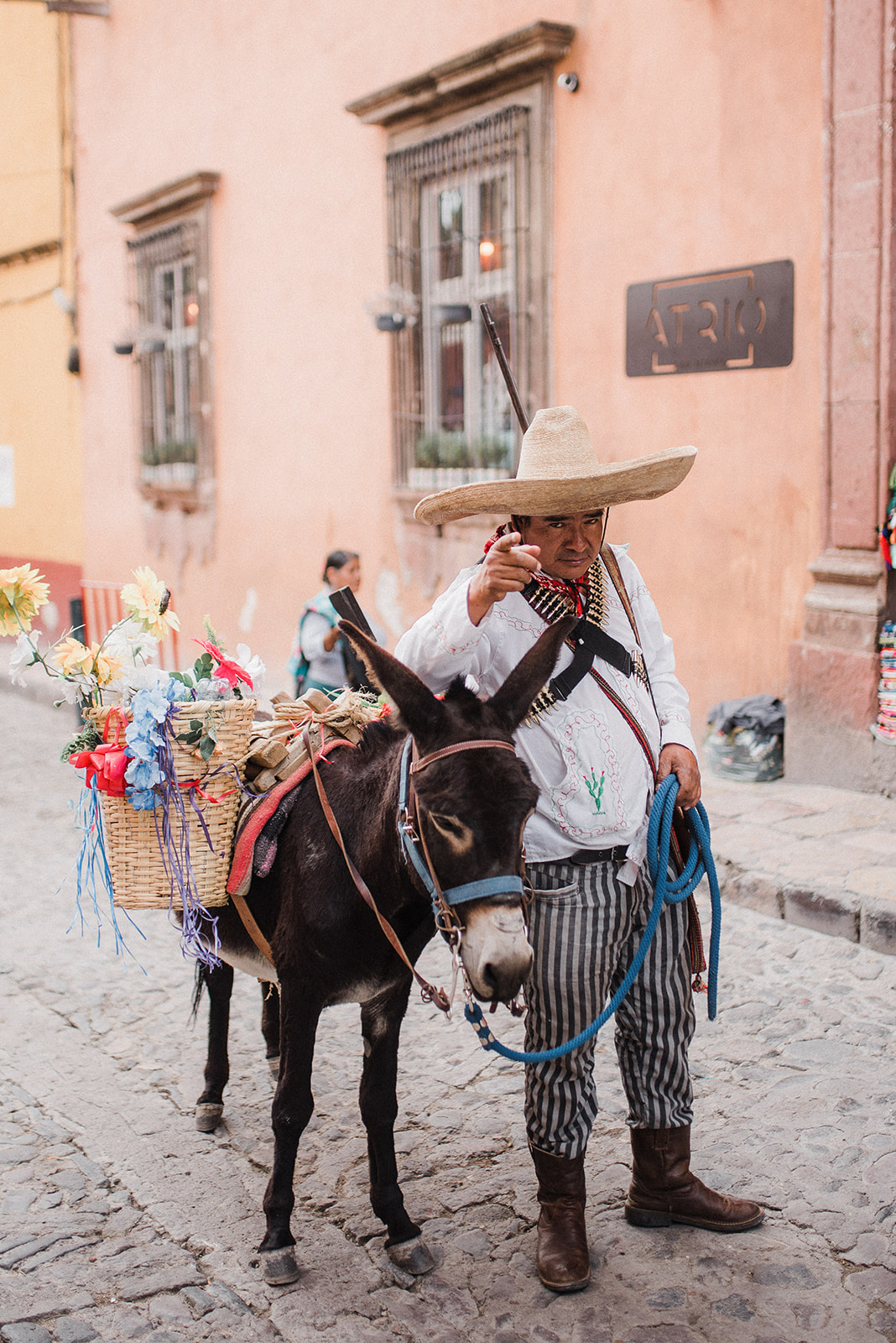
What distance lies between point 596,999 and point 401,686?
87 cm

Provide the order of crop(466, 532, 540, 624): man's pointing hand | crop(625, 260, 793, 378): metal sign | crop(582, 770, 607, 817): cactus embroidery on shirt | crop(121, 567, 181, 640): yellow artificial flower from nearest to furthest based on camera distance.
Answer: crop(466, 532, 540, 624): man's pointing hand
crop(582, 770, 607, 817): cactus embroidery on shirt
crop(121, 567, 181, 640): yellow artificial flower
crop(625, 260, 793, 378): metal sign

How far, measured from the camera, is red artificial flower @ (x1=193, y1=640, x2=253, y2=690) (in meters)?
2.98

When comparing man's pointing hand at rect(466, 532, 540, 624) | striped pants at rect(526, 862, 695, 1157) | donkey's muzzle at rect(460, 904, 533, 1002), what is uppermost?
man's pointing hand at rect(466, 532, 540, 624)

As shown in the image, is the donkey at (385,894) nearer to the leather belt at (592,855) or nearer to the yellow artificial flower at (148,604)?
the leather belt at (592,855)

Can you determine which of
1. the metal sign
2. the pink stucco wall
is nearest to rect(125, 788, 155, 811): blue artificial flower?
the pink stucco wall

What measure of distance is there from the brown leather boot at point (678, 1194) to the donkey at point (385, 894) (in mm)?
564

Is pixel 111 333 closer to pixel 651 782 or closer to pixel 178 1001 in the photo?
pixel 178 1001

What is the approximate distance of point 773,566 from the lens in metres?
6.91

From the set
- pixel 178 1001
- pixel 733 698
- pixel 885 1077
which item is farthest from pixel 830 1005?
pixel 733 698

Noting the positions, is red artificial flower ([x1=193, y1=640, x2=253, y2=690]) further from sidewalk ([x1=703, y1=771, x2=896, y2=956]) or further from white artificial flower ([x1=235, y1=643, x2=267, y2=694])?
sidewalk ([x1=703, y1=771, x2=896, y2=956])

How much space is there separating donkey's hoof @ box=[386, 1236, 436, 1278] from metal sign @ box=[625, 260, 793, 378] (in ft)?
17.2

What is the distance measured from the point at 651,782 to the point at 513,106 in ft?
22.0

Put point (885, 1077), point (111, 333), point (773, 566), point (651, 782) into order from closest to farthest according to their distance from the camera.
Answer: point (651, 782) < point (885, 1077) < point (773, 566) < point (111, 333)

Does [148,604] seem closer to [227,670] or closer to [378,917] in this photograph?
[227,670]
